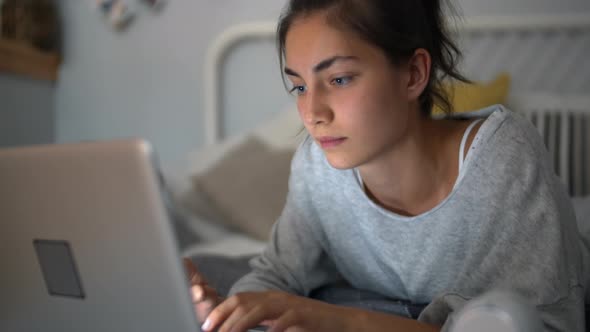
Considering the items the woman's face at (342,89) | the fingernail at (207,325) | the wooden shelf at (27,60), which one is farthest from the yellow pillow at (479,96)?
the wooden shelf at (27,60)

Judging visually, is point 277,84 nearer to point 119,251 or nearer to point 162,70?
point 162,70

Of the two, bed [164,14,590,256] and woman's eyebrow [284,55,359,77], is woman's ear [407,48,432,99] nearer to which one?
woman's eyebrow [284,55,359,77]

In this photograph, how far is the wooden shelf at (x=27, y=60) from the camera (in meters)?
2.01

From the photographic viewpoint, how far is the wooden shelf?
6.59 ft

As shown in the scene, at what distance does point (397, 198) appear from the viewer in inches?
37.8

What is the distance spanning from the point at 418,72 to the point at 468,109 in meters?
0.74

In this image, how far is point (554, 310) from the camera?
0.72 meters

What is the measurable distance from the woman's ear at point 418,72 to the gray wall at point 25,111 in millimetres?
1636

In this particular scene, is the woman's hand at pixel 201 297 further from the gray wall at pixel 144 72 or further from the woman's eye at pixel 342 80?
the gray wall at pixel 144 72

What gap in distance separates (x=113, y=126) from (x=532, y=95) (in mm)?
1544

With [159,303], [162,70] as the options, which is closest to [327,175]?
[159,303]

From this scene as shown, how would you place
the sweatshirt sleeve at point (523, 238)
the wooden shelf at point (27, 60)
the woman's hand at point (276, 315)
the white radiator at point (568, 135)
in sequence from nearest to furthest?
the woman's hand at point (276, 315), the sweatshirt sleeve at point (523, 238), the white radiator at point (568, 135), the wooden shelf at point (27, 60)

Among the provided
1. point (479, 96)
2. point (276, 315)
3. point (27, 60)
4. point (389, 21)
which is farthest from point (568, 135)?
point (27, 60)

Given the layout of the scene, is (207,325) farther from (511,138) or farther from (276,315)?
(511,138)
